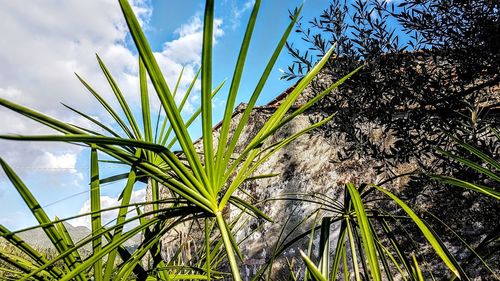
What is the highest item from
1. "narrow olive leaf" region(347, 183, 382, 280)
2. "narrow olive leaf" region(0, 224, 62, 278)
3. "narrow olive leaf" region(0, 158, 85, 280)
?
"narrow olive leaf" region(0, 158, 85, 280)

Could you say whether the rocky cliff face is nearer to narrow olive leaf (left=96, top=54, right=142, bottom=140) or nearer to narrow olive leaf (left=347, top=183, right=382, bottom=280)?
narrow olive leaf (left=96, top=54, right=142, bottom=140)

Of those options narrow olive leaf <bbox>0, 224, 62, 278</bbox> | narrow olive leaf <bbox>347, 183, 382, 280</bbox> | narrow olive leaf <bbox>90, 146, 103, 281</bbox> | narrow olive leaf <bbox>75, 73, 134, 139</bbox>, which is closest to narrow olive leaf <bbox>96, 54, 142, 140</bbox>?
narrow olive leaf <bbox>75, 73, 134, 139</bbox>

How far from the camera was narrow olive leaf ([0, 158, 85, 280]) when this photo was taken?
2.39ft

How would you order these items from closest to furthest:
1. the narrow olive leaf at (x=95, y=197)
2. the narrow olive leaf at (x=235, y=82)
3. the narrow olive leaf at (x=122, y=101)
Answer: the narrow olive leaf at (x=235, y=82) → the narrow olive leaf at (x=95, y=197) → the narrow olive leaf at (x=122, y=101)

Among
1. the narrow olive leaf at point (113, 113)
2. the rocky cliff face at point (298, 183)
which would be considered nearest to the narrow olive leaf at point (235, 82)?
the narrow olive leaf at point (113, 113)

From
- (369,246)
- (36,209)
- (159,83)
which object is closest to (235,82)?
(159,83)

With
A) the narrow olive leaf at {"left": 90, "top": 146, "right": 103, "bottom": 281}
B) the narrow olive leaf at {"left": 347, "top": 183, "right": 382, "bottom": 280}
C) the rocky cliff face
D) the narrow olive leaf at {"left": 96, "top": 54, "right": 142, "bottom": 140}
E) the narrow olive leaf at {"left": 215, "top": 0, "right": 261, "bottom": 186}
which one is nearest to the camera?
the narrow olive leaf at {"left": 347, "top": 183, "right": 382, "bottom": 280}

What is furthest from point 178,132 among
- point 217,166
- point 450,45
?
point 450,45

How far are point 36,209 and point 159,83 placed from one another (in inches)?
15.6

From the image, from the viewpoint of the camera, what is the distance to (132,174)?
838 millimetres

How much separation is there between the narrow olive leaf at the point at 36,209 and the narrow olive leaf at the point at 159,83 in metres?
0.30

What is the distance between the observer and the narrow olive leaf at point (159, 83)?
1.86 ft

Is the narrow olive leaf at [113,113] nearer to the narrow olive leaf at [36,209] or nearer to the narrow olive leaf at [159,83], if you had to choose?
the narrow olive leaf at [36,209]

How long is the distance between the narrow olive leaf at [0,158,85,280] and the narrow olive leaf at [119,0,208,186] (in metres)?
0.30
